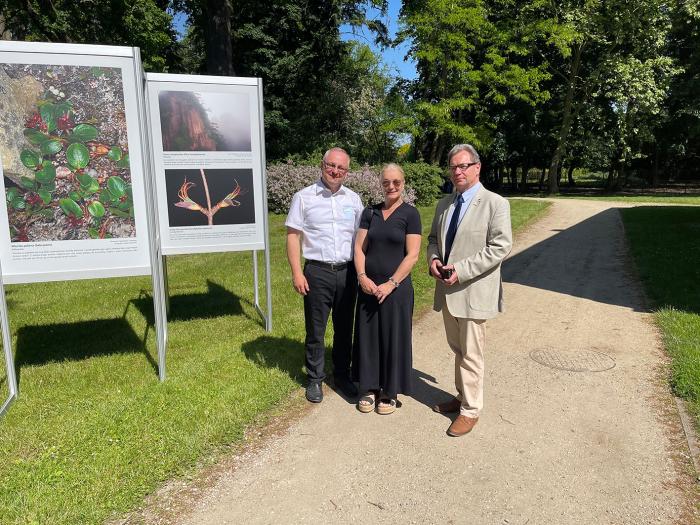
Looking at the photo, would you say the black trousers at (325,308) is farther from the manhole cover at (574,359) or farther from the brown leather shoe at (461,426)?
the manhole cover at (574,359)

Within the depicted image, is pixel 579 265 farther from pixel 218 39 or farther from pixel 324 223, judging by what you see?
pixel 218 39

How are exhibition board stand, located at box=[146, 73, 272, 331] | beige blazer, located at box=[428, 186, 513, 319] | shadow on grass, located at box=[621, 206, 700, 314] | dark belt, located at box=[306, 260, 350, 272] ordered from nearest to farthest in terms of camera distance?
beige blazer, located at box=[428, 186, 513, 319], dark belt, located at box=[306, 260, 350, 272], exhibition board stand, located at box=[146, 73, 272, 331], shadow on grass, located at box=[621, 206, 700, 314]

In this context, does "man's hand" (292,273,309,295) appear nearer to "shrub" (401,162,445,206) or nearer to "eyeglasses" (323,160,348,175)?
"eyeglasses" (323,160,348,175)

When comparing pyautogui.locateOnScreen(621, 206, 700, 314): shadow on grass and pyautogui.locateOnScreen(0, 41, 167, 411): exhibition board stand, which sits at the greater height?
pyautogui.locateOnScreen(0, 41, 167, 411): exhibition board stand

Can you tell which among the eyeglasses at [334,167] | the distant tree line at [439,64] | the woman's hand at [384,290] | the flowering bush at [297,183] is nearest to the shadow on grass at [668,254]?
the woman's hand at [384,290]

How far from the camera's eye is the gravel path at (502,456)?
2.85 m

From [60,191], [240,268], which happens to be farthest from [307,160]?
[60,191]

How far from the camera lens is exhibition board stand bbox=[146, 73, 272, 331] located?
5.13m

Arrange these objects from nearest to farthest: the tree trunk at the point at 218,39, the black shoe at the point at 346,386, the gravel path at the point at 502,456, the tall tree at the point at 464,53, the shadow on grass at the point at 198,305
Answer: the gravel path at the point at 502,456, the black shoe at the point at 346,386, the shadow on grass at the point at 198,305, the tree trunk at the point at 218,39, the tall tree at the point at 464,53

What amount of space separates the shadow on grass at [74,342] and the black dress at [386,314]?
227cm

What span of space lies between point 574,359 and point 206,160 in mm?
4278

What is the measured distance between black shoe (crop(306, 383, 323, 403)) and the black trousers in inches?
1.6

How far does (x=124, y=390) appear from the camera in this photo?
14.3 feet

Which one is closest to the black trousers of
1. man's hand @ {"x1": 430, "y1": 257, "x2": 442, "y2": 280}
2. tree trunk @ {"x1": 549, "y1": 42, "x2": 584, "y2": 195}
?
man's hand @ {"x1": 430, "y1": 257, "x2": 442, "y2": 280}
